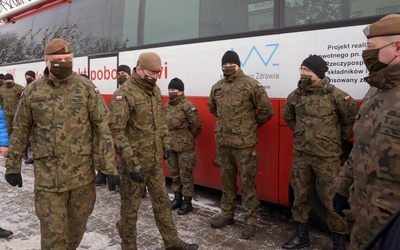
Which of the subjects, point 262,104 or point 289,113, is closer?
point 289,113

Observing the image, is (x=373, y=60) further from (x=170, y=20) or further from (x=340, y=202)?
(x=170, y=20)

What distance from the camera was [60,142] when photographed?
284 cm

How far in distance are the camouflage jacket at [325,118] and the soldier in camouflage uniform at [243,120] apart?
19.4 inches

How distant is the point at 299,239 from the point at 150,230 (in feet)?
5.42

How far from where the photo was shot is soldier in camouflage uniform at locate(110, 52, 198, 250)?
3.39 meters

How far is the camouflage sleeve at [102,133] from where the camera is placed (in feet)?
9.68

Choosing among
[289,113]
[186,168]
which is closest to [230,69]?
[289,113]

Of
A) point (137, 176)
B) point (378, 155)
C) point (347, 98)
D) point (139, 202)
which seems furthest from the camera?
point (139, 202)

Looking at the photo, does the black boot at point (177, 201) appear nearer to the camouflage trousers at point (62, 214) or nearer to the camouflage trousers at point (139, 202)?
the camouflage trousers at point (139, 202)

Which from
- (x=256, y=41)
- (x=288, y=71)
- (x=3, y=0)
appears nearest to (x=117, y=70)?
(x=256, y=41)

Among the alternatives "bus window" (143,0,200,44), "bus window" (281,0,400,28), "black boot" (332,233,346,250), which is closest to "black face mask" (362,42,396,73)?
"bus window" (281,0,400,28)

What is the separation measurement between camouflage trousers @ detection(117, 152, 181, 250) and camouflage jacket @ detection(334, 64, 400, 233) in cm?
189

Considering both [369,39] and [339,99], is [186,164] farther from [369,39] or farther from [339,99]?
[369,39]

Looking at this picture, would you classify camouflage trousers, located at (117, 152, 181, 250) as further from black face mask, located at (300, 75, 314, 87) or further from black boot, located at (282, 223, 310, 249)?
black face mask, located at (300, 75, 314, 87)
